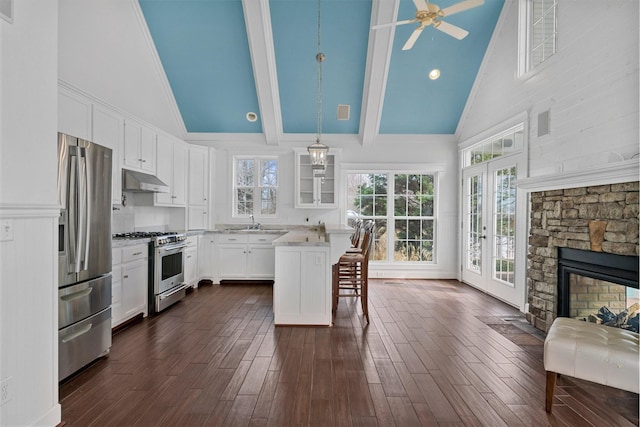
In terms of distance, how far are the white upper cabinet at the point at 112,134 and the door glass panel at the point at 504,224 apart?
4.97 metres

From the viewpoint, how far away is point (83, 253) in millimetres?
2521

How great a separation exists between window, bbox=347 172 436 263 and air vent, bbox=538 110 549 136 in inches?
95.6

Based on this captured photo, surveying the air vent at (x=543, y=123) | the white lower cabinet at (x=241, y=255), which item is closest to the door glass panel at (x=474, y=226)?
the air vent at (x=543, y=123)

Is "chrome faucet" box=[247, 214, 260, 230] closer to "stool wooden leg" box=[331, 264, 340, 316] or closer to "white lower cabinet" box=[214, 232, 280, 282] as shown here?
"white lower cabinet" box=[214, 232, 280, 282]

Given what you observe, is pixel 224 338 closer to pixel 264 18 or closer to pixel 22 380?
pixel 22 380

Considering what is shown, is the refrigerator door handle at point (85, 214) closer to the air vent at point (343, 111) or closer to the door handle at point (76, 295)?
the door handle at point (76, 295)

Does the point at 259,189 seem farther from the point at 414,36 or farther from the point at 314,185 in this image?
the point at 414,36

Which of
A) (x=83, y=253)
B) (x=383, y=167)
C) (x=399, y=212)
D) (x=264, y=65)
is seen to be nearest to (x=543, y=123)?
(x=383, y=167)

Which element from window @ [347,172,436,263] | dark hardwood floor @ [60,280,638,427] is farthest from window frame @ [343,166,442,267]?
dark hardwood floor @ [60,280,638,427]

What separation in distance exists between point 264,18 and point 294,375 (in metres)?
4.34

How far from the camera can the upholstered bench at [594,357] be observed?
1.91 m

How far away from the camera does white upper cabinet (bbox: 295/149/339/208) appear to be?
5.93 metres

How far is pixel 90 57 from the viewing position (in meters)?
4.02

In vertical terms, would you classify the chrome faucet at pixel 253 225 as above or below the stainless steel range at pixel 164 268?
above
